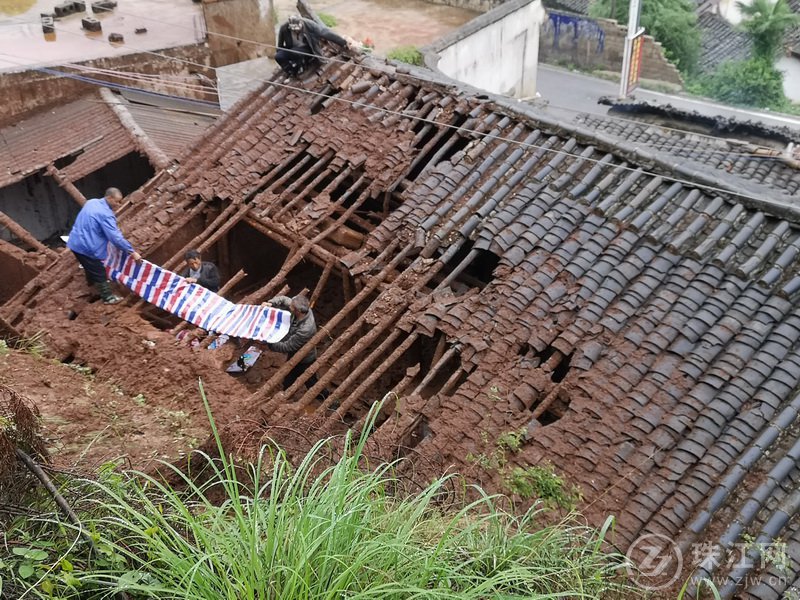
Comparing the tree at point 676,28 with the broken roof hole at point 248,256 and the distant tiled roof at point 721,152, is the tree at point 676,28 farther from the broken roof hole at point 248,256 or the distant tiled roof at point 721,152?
the broken roof hole at point 248,256

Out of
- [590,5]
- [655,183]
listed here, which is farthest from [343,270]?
[590,5]

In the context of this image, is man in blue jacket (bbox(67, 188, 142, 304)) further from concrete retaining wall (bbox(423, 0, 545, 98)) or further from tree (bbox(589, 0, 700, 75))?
tree (bbox(589, 0, 700, 75))

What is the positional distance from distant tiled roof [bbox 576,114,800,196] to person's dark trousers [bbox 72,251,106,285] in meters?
9.58

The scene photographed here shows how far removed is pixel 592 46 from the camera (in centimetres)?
3747

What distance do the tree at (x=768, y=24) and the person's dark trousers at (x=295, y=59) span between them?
2866 centimetres

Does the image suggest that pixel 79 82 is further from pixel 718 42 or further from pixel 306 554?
pixel 718 42

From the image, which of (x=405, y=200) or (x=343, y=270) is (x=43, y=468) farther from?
(x=405, y=200)

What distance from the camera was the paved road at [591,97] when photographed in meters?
32.2

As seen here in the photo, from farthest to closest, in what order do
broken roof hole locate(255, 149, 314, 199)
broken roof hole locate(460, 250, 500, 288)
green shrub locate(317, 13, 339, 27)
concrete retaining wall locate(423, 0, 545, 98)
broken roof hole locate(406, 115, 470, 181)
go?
1. green shrub locate(317, 13, 339, 27)
2. concrete retaining wall locate(423, 0, 545, 98)
3. broken roof hole locate(255, 149, 314, 199)
4. broken roof hole locate(406, 115, 470, 181)
5. broken roof hole locate(460, 250, 500, 288)

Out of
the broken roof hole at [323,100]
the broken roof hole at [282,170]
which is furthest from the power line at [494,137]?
the broken roof hole at [282,170]

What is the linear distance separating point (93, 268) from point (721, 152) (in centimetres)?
1431

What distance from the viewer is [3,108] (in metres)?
14.2

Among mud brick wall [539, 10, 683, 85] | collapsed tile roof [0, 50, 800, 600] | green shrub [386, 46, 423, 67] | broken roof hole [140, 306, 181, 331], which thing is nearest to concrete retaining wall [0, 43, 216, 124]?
green shrub [386, 46, 423, 67]

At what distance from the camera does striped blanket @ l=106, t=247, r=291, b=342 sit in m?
8.12
